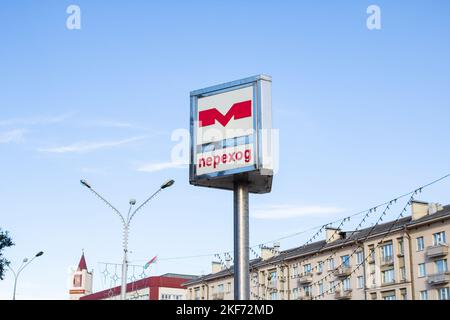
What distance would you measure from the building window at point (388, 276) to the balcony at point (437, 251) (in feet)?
17.5

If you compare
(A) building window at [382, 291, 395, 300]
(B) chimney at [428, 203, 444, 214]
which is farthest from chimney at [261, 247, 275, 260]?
(B) chimney at [428, 203, 444, 214]

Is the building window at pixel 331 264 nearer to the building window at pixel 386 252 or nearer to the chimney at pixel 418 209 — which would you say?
the building window at pixel 386 252

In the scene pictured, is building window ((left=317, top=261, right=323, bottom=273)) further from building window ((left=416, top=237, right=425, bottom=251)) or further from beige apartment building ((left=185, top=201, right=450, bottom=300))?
building window ((left=416, top=237, right=425, bottom=251))

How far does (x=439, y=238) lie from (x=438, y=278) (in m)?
3.56

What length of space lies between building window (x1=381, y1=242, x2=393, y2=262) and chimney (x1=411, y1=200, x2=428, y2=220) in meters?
3.67

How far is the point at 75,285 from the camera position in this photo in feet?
358

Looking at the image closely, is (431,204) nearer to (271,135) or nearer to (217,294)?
(217,294)

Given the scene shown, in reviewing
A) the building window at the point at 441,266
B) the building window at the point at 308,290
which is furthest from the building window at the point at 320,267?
the building window at the point at 441,266

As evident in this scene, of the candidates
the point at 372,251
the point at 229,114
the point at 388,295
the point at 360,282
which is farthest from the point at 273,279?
the point at 229,114

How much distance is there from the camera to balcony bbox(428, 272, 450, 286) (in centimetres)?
5834

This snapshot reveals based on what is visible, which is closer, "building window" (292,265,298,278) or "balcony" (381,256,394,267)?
"balcony" (381,256,394,267)

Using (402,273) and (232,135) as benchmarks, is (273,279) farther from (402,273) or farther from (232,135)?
(232,135)

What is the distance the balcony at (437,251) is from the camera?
58.6 meters

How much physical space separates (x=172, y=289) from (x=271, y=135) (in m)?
99.9
